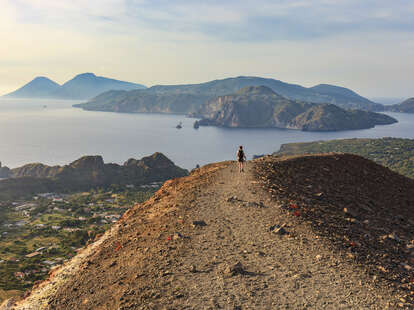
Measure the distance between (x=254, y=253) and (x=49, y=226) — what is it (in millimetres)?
119192

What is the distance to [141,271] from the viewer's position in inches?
Answer: 606

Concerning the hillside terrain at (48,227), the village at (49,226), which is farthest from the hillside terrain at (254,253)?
the hillside terrain at (48,227)

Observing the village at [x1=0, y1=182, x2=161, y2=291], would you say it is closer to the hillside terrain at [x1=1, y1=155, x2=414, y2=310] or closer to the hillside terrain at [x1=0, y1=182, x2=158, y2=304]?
the hillside terrain at [x1=0, y1=182, x2=158, y2=304]

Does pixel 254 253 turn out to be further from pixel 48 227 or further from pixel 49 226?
pixel 49 226

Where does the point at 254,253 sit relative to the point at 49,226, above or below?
above

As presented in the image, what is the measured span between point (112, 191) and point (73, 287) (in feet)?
554

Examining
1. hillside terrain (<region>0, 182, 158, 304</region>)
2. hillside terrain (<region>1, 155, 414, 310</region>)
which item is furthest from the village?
hillside terrain (<region>1, 155, 414, 310</region>)

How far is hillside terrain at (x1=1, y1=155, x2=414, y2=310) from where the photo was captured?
13086mm

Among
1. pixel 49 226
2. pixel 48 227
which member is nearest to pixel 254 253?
pixel 48 227

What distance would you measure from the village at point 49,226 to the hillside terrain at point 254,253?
31.4 m

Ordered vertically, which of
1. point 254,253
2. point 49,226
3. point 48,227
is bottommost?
point 49,226

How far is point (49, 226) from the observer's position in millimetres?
116625

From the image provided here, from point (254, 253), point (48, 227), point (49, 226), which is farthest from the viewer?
point (49, 226)

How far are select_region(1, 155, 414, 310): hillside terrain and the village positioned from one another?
31.4m
